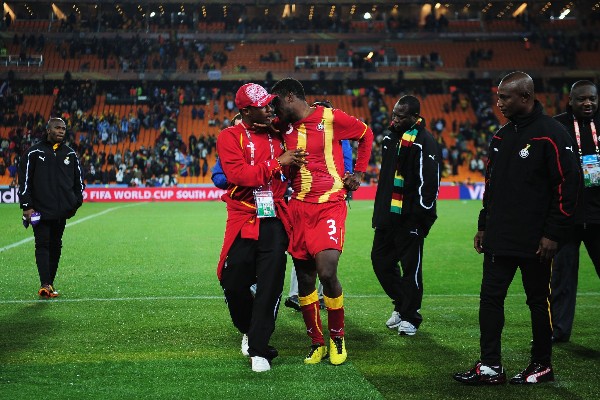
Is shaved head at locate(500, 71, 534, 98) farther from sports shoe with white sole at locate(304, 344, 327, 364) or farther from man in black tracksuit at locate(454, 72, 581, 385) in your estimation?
sports shoe with white sole at locate(304, 344, 327, 364)

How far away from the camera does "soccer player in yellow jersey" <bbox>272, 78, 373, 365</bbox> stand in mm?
5852

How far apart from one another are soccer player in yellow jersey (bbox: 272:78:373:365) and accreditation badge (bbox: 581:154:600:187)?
1.79 metres

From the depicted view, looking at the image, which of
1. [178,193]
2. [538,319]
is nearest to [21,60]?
[178,193]

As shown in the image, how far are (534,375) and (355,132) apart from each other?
7.52 feet

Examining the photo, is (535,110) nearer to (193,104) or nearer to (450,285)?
(450,285)

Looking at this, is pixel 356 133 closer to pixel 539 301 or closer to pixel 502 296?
pixel 502 296

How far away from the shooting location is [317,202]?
5918mm

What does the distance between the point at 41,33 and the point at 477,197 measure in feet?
99.3

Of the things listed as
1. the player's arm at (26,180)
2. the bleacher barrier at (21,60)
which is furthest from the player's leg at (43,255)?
the bleacher barrier at (21,60)

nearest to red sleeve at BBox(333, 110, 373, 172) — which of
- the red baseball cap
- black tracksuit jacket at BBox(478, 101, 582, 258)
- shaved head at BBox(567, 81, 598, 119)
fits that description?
the red baseball cap

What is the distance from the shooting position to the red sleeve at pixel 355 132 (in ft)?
20.0

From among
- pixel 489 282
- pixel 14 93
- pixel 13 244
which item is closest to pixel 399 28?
pixel 14 93

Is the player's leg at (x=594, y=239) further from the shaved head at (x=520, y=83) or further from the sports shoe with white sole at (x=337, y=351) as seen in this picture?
the sports shoe with white sole at (x=337, y=351)

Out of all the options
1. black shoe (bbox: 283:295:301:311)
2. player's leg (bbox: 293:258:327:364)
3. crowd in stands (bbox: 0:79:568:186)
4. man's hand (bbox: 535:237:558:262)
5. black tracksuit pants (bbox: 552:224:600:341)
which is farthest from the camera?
crowd in stands (bbox: 0:79:568:186)
